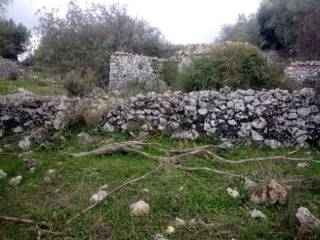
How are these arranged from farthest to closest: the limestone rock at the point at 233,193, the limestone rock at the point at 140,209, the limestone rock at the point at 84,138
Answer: the limestone rock at the point at 84,138 < the limestone rock at the point at 233,193 < the limestone rock at the point at 140,209

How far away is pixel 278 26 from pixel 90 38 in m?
10.3

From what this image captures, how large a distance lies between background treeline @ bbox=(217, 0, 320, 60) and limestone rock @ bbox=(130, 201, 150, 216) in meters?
14.6

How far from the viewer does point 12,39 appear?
72.9ft

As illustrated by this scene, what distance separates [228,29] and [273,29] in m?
3.34

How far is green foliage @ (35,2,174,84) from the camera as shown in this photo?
1520cm

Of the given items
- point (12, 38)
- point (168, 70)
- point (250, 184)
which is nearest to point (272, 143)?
point (250, 184)

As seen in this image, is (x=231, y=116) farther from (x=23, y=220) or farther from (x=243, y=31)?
(x=243, y=31)

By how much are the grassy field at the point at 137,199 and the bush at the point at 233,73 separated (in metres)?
3.05

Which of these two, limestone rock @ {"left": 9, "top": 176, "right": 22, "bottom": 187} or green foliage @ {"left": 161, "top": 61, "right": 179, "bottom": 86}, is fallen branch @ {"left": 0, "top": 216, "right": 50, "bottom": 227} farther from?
green foliage @ {"left": 161, "top": 61, "right": 179, "bottom": 86}

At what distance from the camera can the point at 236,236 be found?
10.8 ft

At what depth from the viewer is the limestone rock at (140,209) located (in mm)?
3517

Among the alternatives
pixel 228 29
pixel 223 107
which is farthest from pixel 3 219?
pixel 228 29

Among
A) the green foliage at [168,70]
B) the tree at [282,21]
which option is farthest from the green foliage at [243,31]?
the green foliage at [168,70]

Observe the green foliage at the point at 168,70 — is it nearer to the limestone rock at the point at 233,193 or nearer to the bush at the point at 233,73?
the bush at the point at 233,73
